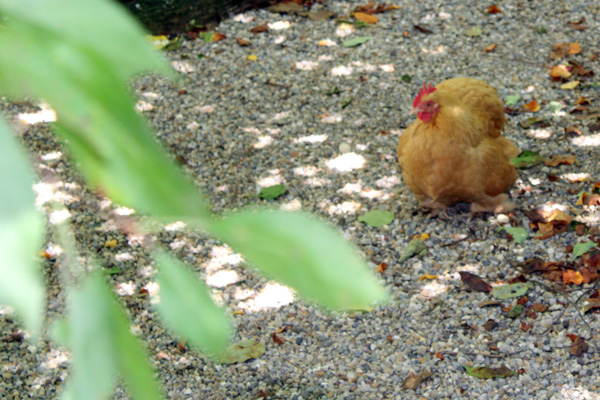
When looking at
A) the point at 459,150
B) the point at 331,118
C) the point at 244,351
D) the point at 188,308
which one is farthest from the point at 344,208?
the point at 188,308

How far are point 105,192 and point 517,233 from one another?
3.58 meters

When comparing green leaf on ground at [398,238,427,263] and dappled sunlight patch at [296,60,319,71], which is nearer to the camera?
green leaf on ground at [398,238,427,263]

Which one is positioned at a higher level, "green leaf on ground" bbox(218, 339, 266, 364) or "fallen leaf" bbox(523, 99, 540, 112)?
"fallen leaf" bbox(523, 99, 540, 112)

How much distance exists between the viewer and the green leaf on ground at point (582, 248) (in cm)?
352

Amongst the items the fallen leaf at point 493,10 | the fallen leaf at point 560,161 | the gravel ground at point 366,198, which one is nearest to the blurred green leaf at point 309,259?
the gravel ground at point 366,198

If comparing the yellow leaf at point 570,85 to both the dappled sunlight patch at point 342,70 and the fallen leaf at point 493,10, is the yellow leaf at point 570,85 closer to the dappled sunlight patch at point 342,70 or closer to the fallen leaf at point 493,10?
the fallen leaf at point 493,10

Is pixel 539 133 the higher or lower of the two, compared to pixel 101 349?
lower

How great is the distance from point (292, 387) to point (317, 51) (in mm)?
3220

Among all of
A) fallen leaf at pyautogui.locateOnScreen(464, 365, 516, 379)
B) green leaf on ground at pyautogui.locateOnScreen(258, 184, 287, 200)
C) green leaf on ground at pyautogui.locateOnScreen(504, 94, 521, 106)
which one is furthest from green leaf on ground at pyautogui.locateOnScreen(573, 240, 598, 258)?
green leaf on ground at pyautogui.locateOnScreen(258, 184, 287, 200)

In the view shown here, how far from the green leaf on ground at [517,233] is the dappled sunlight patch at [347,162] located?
101cm

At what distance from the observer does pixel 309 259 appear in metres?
0.44

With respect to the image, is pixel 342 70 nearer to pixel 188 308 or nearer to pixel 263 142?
pixel 263 142

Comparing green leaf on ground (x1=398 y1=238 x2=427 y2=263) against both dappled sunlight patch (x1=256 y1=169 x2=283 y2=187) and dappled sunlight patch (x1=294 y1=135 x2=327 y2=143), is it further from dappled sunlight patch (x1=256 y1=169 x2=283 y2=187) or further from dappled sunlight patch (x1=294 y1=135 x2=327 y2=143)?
dappled sunlight patch (x1=294 y1=135 x2=327 y2=143)

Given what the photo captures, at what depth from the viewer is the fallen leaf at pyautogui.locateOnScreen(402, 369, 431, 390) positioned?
2984mm
